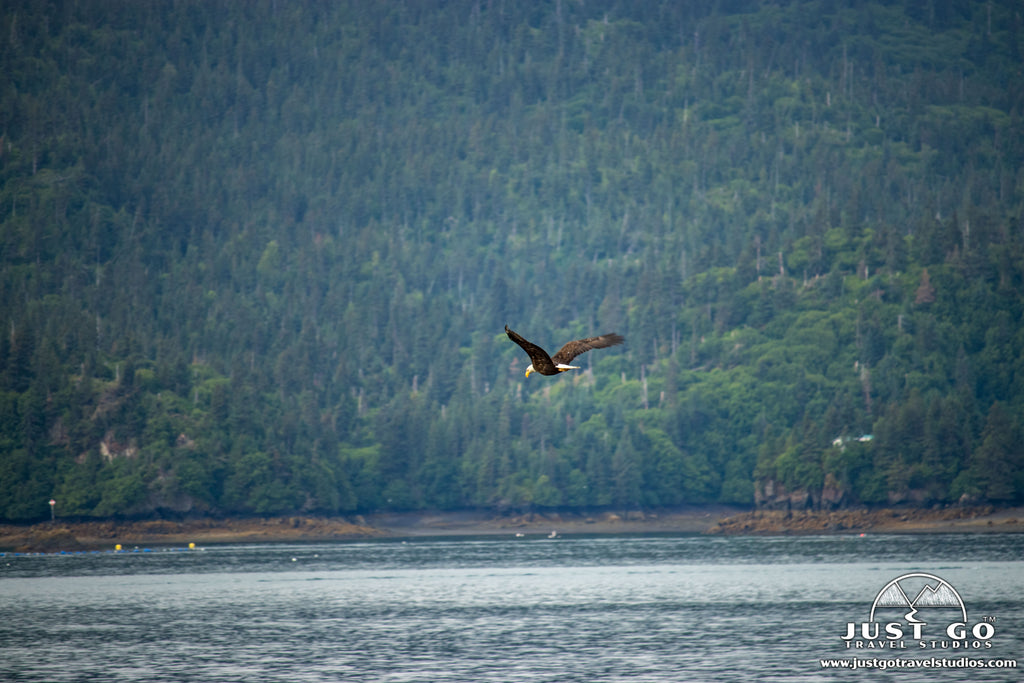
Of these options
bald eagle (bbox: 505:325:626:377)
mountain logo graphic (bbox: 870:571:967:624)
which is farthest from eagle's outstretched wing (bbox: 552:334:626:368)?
mountain logo graphic (bbox: 870:571:967:624)

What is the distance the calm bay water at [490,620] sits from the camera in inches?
3526

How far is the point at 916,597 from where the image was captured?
120m

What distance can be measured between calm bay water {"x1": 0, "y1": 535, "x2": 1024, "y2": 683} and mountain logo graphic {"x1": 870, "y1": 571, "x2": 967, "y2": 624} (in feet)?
5.16

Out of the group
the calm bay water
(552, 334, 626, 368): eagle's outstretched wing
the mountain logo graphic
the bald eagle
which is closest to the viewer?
the bald eagle

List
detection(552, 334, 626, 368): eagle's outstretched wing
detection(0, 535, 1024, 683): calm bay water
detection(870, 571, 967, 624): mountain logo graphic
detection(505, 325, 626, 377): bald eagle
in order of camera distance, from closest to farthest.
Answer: detection(505, 325, 626, 377): bald eagle → detection(552, 334, 626, 368): eagle's outstretched wing → detection(0, 535, 1024, 683): calm bay water → detection(870, 571, 967, 624): mountain logo graphic

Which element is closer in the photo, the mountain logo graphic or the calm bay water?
the calm bay water

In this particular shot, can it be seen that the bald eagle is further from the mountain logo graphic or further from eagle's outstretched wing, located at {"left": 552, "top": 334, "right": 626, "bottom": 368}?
the mountain logo graphic

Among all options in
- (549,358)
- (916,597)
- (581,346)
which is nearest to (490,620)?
(916,597)

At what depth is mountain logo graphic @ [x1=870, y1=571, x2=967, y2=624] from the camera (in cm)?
11581

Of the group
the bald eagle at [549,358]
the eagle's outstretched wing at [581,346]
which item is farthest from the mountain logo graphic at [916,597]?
the bald eagle at [549,358]

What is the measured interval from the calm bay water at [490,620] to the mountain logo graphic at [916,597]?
1574 millimetres

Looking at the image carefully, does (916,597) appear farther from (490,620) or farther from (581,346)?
(581,346)

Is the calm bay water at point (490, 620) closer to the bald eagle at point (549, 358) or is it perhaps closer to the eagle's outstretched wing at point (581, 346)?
the eagle's outstretched wing at point (581, 346)

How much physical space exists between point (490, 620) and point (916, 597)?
3380 cm
